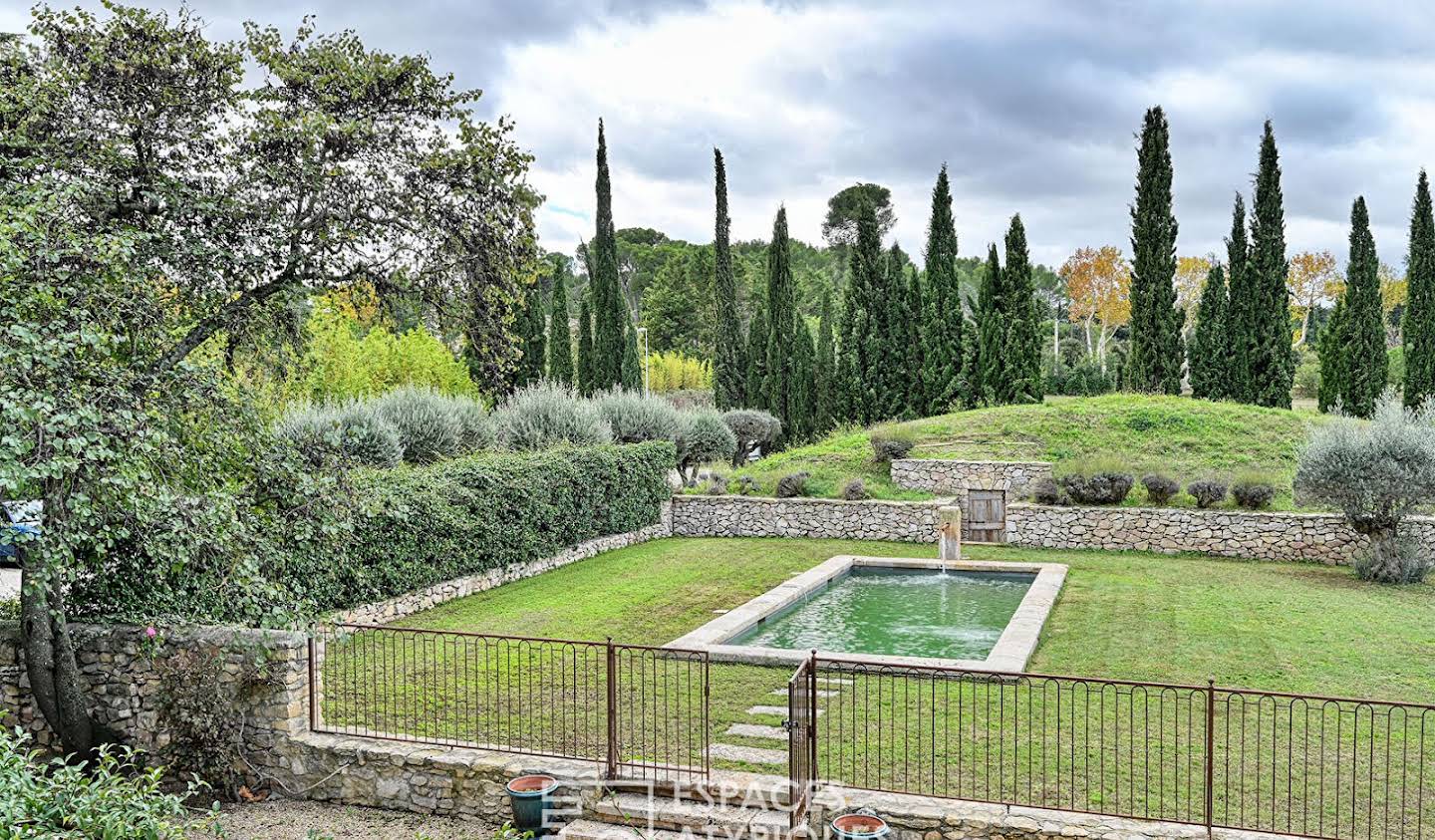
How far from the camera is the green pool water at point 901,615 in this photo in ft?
42.4

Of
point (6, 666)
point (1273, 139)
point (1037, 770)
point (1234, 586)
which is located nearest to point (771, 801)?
point (1037, 770)

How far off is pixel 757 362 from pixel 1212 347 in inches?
634

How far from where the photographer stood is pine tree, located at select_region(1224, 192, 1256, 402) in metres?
32.1

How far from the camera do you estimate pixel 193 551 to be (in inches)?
297

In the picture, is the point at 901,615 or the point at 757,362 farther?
the point at 757,362

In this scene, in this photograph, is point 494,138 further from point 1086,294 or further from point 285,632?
point 1086,294

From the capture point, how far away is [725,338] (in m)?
38.9

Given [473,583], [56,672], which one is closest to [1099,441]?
[473,583]

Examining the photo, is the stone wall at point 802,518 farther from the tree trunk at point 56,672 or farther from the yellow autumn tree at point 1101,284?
the yellow autumn tree at point 1101,284

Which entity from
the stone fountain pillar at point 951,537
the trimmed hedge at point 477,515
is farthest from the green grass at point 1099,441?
the trimmed hedge at point 477,515

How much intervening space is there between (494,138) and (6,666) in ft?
21.9

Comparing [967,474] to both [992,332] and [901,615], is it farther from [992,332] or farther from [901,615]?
[992,332]

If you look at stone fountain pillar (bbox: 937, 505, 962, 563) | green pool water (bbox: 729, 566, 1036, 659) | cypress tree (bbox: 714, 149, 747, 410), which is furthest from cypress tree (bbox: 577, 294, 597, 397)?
green pool water (bbox: 729, 566, 1036, 659)

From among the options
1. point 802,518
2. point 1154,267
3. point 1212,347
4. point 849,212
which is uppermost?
point 849,212
